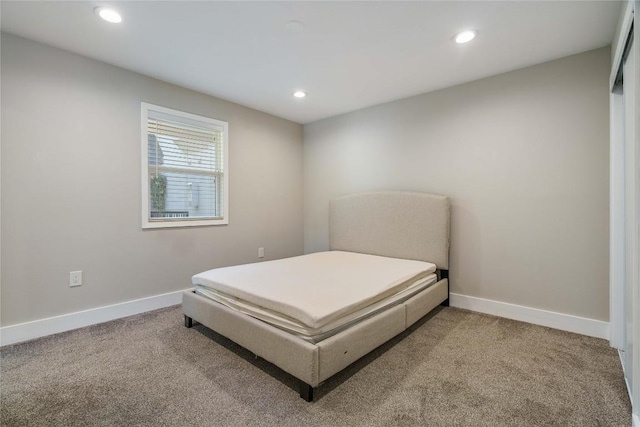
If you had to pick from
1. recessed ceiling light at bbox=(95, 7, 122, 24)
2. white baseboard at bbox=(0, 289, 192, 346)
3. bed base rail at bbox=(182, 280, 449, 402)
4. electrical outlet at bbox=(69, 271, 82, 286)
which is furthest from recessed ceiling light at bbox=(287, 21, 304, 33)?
white baseboard at bbox=(0, 289, 192, 346)

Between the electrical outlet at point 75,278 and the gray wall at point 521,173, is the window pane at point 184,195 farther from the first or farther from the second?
the gray wall at point 521,173

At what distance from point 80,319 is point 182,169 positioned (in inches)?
66.5

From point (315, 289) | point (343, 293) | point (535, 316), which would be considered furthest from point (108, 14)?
point (535, 316)

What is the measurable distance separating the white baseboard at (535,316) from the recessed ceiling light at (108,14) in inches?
149

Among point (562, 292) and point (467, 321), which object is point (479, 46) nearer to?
point (562, 292)

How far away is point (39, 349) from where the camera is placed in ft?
6.82

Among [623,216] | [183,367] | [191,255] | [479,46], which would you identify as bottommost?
[183,367]

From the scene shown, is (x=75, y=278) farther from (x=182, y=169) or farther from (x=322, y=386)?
(x=322, y=386)

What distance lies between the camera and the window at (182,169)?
291 cm

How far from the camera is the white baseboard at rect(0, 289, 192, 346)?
217cm

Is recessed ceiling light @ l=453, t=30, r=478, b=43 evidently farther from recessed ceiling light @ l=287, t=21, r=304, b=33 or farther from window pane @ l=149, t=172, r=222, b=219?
window pane @ l=149, t=172, r=222, b=219

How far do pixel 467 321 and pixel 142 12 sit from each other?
357cm

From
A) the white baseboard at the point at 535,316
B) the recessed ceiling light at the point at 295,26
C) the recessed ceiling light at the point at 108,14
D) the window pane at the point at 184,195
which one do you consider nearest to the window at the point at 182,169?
the window pane at the point at 184,195

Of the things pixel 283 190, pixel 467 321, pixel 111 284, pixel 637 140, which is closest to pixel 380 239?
pixel 467 321
